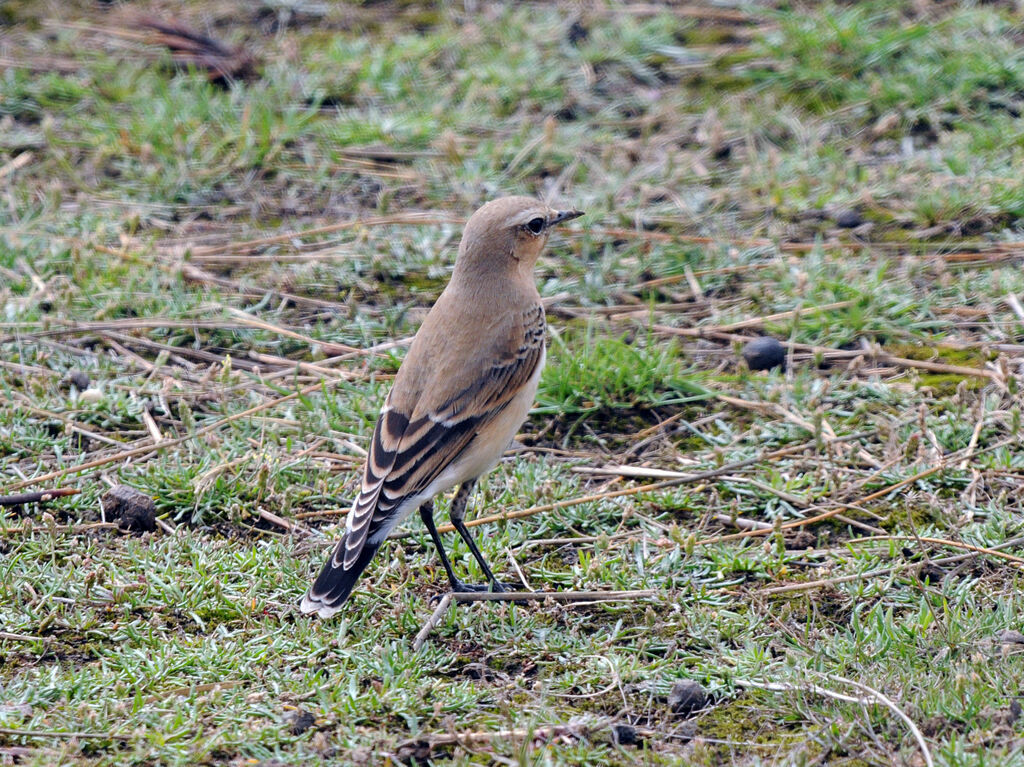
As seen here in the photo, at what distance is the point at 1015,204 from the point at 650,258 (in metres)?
2.36

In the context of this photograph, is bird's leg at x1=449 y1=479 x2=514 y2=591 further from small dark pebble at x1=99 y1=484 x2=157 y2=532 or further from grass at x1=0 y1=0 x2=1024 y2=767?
small dark pebble at x1=99 y1=484 x2=157 y2=532

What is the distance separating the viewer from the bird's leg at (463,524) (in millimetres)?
5434

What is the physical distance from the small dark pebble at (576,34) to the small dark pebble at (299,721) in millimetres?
7259

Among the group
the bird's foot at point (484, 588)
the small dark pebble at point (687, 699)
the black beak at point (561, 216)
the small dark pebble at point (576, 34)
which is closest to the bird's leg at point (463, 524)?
the bird's foot at point (484, 588)

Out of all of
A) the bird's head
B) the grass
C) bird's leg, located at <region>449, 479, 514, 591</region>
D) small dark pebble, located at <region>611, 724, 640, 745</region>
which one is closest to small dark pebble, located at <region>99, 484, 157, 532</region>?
the grass

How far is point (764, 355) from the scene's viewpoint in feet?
23.0

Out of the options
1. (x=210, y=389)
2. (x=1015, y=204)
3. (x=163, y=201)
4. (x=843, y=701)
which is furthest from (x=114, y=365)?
(x=1015, y=204)

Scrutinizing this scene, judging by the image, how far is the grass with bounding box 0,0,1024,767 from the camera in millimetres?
4543

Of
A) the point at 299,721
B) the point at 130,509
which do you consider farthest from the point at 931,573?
the point at 130,509

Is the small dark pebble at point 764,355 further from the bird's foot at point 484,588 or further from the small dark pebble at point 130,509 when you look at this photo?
the small dark pebble at point 130,509

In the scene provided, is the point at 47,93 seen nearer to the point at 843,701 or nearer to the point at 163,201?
the point at 163,201

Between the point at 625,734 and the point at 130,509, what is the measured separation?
257cm

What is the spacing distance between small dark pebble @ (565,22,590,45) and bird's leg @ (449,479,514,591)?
5.85 m

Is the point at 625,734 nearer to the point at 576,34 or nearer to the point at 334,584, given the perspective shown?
the point at 334,584
